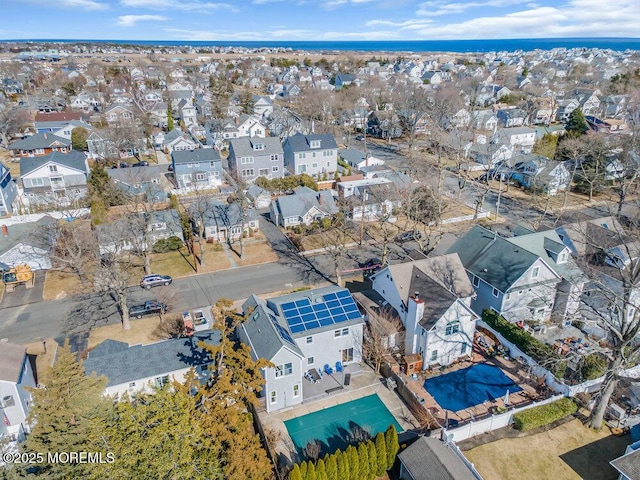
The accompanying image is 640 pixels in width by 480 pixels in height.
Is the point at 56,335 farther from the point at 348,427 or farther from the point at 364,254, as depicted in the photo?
the point at 364,254

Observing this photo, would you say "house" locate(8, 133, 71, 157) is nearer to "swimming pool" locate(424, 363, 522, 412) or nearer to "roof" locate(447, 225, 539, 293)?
"roof" locate(447, 225, 539, 293)

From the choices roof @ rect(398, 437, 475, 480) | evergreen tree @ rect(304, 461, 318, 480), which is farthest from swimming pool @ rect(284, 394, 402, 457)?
evergreen tree @ rect(304, 461, 318, 480)

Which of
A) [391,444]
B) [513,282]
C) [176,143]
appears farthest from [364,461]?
[176,143]

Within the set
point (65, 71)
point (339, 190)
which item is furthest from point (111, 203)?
point (65, 71)

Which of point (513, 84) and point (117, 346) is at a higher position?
point (513, 84)

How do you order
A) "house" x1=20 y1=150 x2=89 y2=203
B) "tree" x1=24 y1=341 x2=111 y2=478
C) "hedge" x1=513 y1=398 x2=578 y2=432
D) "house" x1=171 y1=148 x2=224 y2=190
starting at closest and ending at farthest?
"tree" x1=24 y1=341 x2=111 y2=478 < "hedge" x1=513 y1=398 x2=578 y2=432 < "house" x1=20 y1=150 x2=89 y2=203 < "house" x1=171 y1=148 x2=224 y2=190

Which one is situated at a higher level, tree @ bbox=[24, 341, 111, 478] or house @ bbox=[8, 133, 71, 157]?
house @ bbox=[8, 133, 71, 157]
